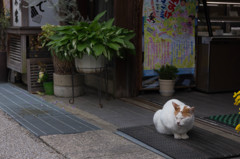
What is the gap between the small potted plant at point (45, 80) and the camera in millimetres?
7562

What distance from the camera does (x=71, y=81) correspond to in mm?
7293

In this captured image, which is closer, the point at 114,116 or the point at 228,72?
the point at 114,116

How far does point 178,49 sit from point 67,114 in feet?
9.10

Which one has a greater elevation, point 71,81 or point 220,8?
point 220,8

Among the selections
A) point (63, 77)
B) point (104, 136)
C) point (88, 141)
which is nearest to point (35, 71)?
point (63, 77)

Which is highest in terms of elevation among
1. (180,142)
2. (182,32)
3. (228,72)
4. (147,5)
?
(147,5)

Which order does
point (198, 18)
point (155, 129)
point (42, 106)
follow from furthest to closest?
point (198, 18) < point (42, 106) < point (155, 129)

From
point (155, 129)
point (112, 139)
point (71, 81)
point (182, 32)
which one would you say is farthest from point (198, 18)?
point (112, 139)

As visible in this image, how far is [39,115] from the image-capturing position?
5.92 m

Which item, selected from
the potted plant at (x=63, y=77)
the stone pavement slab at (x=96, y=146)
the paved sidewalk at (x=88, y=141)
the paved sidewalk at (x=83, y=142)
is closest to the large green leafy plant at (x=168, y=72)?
the paved sidewalk at (x=88, y=141)

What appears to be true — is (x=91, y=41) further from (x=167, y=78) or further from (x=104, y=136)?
(x=104, y=136)

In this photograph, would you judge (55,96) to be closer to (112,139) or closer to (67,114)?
(67,114)

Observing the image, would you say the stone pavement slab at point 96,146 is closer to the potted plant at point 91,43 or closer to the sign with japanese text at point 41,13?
the potted plant at point 91,43

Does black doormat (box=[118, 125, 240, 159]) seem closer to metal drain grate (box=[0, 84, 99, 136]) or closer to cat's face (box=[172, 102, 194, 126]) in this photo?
cat's face (box=[172, 102, 194, 126])
